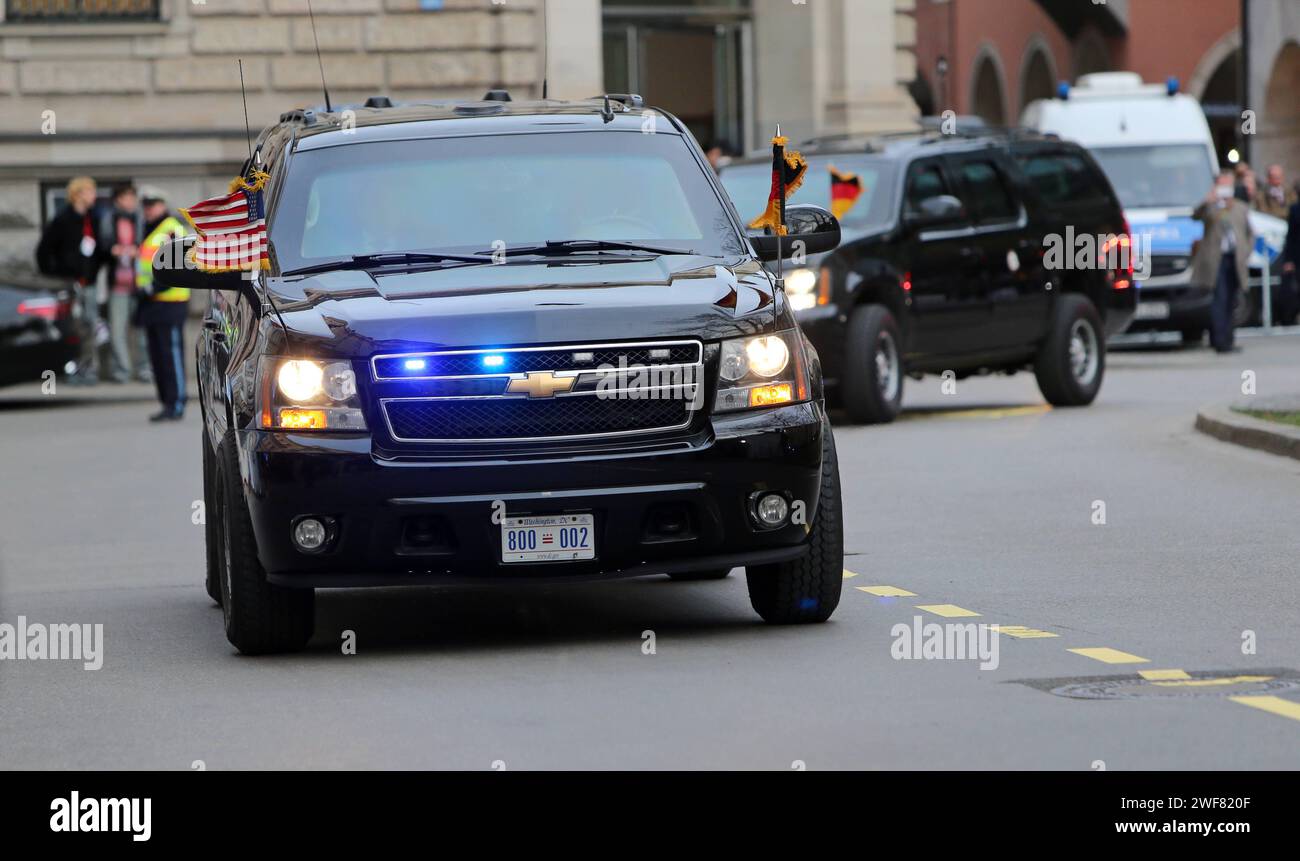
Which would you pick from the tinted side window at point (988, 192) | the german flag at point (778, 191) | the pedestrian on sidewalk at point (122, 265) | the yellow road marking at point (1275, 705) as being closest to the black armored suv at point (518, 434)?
the german flag at point (778, 191)

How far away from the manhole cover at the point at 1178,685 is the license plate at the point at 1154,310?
66.3ft

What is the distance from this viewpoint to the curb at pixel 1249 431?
52.5ft

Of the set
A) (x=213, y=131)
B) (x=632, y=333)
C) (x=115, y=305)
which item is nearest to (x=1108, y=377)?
→ (x=115, y=305)

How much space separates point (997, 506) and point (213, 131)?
63.8 feet

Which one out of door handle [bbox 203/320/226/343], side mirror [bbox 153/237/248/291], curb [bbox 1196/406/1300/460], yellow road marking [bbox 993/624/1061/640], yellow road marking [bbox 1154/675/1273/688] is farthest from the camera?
curb [bbox 1196/406/1300/460]

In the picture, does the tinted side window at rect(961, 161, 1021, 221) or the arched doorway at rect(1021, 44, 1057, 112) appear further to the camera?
the arched doorway at rect(1021, 44, 1057, 112)

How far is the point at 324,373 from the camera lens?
8.70m

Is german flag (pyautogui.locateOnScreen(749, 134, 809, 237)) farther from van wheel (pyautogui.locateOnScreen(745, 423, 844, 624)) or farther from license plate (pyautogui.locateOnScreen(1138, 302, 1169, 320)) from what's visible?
license plate (pyautogui.locateOnScreen(1138, 302, 1169, 320))

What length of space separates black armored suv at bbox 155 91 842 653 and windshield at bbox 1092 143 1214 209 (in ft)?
67.6

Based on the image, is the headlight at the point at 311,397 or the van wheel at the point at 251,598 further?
the van wheel at the point at 251,598

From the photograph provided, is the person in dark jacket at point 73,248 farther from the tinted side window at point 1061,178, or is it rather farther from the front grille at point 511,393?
the front grille at point 511,393

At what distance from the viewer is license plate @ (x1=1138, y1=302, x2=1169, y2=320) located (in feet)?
92.1

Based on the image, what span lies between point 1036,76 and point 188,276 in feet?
166

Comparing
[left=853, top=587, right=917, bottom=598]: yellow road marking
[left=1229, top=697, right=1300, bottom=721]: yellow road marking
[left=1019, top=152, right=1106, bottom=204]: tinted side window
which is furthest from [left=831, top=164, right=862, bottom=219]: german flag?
[left=1229, top=697, right=1300, bottom=721]: yellow road marking
